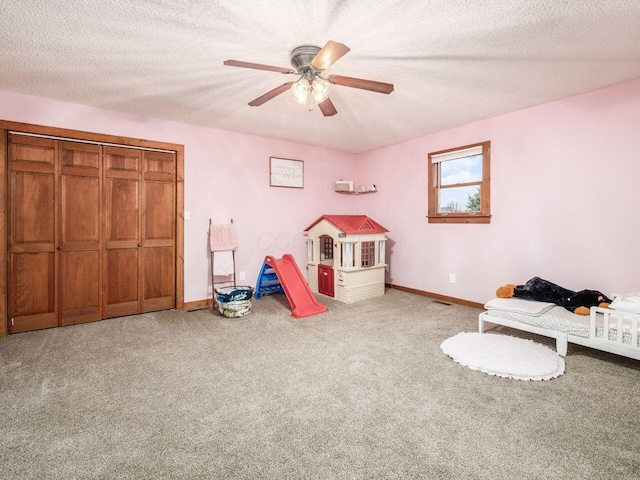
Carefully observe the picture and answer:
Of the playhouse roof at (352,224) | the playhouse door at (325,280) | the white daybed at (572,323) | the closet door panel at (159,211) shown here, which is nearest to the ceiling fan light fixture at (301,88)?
the playhouse roof at (352,224)

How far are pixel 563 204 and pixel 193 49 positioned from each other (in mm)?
3815

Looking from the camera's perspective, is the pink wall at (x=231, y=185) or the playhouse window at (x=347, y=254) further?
the playhouse window at (x=347, y=254)

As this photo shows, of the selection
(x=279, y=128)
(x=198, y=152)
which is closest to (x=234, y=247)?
(x=198, y=152)

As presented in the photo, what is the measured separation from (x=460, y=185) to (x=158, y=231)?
4054mm

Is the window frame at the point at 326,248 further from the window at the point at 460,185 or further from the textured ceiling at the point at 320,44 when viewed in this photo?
the textured ceiling at the point at 320,44

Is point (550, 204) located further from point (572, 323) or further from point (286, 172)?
point (286, 172)

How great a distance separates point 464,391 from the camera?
2.05 metres

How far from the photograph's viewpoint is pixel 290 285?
13.3ft

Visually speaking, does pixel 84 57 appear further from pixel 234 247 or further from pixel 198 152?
pixel 234 247

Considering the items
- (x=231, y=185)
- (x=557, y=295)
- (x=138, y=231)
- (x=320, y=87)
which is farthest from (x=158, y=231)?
(x=557, y=295)

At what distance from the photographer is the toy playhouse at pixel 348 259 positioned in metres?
4.36

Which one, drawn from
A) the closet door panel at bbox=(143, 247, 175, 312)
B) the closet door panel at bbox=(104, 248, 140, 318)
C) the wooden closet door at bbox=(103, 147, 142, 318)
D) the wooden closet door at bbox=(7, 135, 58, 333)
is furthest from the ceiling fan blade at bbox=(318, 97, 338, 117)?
the wooden closet door at bbox=(7, 135, 58, 333)

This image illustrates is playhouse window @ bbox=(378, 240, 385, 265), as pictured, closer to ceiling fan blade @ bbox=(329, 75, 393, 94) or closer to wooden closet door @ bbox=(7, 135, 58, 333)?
ceiling fan blade @ bbox=(329, 75, 393, 94)

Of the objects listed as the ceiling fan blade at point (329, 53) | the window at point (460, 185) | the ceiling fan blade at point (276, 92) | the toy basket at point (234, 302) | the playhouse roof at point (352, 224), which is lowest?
the toy basket at point (234, 302)
